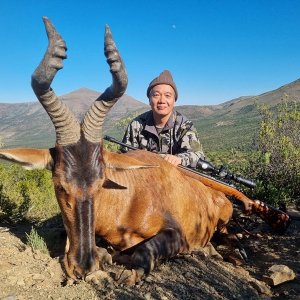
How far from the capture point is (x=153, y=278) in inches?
166

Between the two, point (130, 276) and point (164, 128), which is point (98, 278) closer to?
point (130, 276)

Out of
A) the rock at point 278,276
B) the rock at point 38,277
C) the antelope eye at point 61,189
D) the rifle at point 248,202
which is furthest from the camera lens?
the rifle at point 248,202

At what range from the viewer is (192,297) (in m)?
3.89

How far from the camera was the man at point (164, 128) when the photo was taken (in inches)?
293

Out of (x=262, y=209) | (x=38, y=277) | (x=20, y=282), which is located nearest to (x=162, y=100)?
(x=262, y=209)

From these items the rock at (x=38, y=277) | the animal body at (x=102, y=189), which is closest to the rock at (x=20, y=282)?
the rock at (x=38, y=277)

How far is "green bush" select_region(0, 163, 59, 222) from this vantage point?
7.63 metres

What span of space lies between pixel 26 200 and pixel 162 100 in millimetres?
3505

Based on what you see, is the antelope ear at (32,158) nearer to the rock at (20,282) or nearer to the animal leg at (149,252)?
the rock at (20,282)

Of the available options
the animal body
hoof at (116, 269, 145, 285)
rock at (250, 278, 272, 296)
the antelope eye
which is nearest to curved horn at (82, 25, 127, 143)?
the animal body

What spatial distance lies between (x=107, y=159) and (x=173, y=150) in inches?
117

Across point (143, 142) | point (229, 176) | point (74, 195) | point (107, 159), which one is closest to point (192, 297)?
point (74, 195)

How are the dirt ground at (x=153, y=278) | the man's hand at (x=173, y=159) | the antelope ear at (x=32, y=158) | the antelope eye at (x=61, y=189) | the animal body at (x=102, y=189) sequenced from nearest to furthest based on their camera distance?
the dirt ground at (x=153, y=278) → the animal body at (x=102, y=189) → the antelope eye at (x=61, y=189) → the antelope ear at (x=32, y=158) → the man's hand at (x=173, y=159)

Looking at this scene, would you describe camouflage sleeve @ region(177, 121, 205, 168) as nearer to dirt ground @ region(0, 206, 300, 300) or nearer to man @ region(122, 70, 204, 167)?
man @ region(122, 70, 204, 167)
